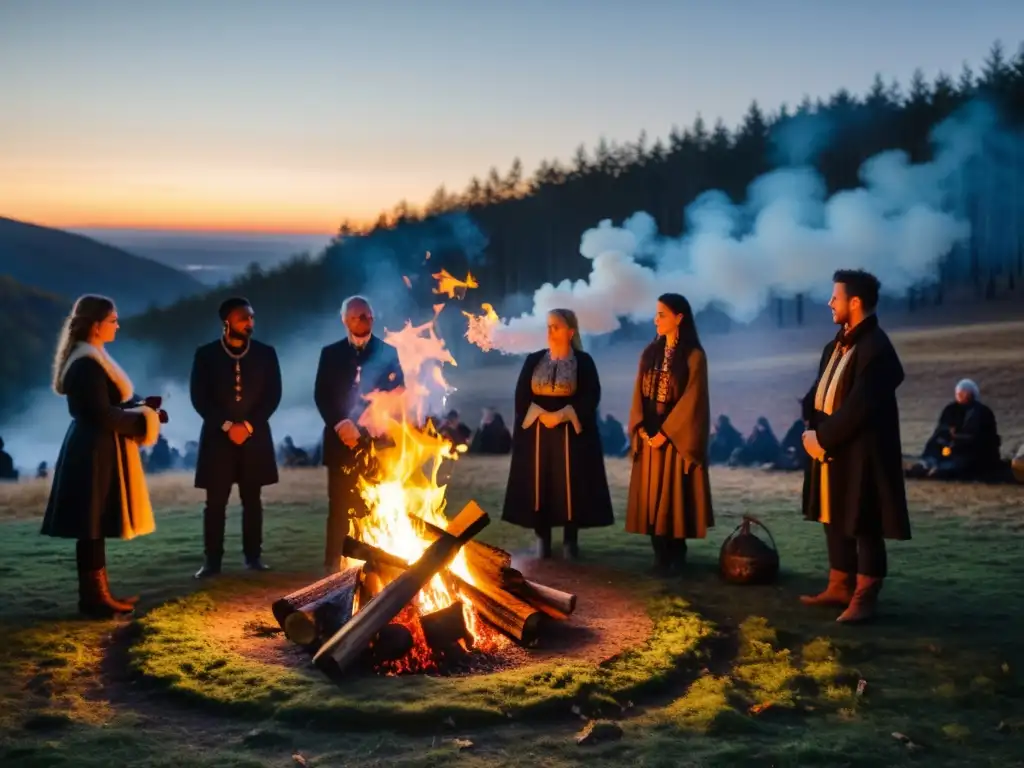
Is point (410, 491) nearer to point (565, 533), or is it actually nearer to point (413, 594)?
point (413, 594)

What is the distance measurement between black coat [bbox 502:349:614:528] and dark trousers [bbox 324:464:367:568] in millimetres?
1295

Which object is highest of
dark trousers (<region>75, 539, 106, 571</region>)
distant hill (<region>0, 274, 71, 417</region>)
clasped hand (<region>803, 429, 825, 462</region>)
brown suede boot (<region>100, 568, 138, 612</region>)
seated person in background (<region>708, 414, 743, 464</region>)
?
distant hill (<region>0, 274, 71, 417</region>)

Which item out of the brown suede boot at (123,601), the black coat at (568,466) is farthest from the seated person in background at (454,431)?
the brown suede boot at (123,601)

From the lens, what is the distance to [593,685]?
5324mm

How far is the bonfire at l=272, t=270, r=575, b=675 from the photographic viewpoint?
5.71 meters

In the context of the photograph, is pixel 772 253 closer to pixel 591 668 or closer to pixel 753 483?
pixel 753 483

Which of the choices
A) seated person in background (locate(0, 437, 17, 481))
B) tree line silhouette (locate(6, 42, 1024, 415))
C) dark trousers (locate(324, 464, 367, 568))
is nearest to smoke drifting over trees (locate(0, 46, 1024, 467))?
tree line silhouette (locate(6, 42, 1024, 415))

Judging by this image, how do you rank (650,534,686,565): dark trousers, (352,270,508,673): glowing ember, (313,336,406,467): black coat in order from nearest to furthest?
(352,270,508,673): glowing ember < (313,336,406,467): black coat < (650,534,686,565): dark trousers

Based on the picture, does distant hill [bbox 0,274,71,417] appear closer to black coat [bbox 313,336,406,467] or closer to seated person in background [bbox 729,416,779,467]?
seated person in background [bbox 729,416,779,467]

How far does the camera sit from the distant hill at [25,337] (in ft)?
86.6

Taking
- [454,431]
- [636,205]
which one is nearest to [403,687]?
[454,431]

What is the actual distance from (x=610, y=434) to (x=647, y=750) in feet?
46.4

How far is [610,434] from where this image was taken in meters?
18.6

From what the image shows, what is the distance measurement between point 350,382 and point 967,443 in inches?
349
